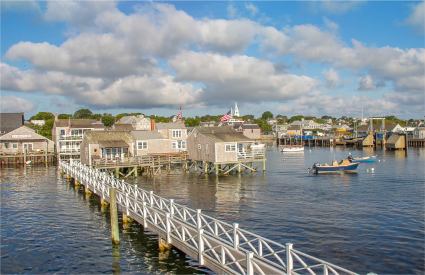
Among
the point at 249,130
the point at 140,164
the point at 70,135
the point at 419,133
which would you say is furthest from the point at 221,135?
the point at 249,130

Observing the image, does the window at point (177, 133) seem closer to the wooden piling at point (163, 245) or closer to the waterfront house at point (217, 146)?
the waterfront house at point (217, 146)

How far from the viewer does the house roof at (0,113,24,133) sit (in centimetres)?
10425

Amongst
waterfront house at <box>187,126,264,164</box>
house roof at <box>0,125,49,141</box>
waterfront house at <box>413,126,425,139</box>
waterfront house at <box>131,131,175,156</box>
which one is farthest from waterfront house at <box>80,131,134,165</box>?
waterfront house at <box>413,126,425,139</box>

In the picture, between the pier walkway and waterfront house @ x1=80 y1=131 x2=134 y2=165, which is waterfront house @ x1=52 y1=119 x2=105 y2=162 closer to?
waterfront house @ x1=80 y1=131 x2=134 y2=165

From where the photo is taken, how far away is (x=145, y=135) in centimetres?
7031

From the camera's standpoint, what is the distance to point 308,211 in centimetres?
3469

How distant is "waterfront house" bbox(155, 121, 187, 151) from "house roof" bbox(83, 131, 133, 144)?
792cm

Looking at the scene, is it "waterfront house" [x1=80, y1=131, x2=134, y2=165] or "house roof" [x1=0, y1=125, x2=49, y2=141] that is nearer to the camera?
"waterfront house" [x1=80, y1=131, x2=134, y2=165]

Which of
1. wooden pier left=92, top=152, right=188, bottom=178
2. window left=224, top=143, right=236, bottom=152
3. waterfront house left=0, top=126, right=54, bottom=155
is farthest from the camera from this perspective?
waterfront house left=0, top=126, right=54, bottom=155

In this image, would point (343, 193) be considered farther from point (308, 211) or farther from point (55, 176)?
point (55, 176)

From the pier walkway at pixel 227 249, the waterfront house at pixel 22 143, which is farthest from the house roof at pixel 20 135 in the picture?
the pier walkway at pixel 227 249

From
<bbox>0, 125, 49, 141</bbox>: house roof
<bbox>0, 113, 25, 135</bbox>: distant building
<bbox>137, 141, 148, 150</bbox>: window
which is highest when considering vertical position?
<bbox>0, 113, 25, 135</bbox>: distant building

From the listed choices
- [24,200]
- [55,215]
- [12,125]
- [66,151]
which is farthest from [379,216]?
[12,125]

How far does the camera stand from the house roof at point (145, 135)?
69294 mm
